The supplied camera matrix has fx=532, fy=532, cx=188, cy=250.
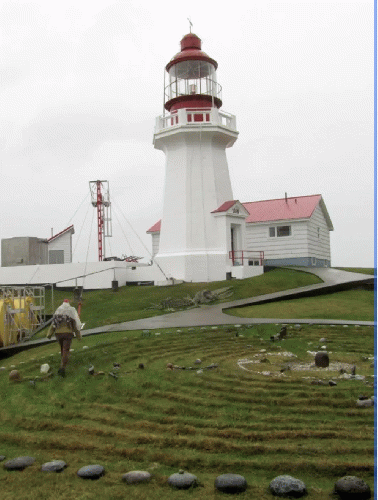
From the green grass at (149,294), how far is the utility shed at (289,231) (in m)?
5.61

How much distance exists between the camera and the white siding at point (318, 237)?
3928 cm

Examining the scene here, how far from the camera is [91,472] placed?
6.32 metres

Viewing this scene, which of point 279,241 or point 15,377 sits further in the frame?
point 279,241

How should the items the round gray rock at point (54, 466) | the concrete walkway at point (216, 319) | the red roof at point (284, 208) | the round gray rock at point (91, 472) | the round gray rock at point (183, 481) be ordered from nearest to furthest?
1. the round gray rock at point (183, 481)
2. the round gray rock at point (91, 472)
3. the round gray rock at point (54, 466)
4. the concrete walkway at point (216, 319)
5. the red roof at point (284, 208)

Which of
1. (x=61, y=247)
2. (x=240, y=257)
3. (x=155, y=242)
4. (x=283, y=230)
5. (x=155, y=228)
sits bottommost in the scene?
(x=240, y=257)

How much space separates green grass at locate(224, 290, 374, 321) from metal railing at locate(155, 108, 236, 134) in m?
13.8

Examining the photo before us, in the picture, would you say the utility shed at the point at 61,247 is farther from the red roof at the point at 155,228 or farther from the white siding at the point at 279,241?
the white siding at the point at 279,241

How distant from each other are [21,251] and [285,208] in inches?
818

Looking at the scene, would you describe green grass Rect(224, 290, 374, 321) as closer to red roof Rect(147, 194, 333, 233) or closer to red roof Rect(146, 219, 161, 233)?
red roof Rect(147, 194, 333, 233)

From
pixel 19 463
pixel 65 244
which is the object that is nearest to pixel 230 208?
pixel 65 244

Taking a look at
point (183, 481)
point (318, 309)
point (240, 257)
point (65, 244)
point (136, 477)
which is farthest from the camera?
→ point (65, 244)

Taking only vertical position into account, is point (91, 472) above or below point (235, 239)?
below

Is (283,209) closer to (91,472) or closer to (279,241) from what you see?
(279,241)

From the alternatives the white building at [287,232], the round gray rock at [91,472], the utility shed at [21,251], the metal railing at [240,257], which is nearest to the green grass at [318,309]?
the metal railing at [240,257]
